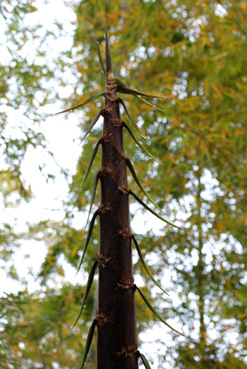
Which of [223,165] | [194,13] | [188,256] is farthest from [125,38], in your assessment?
[188,256]

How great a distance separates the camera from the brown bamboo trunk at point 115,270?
1.39 ft

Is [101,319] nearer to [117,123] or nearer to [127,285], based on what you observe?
[127,285]

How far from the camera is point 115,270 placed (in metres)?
0.44

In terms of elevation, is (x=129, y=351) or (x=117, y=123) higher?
(x=117, y=123)

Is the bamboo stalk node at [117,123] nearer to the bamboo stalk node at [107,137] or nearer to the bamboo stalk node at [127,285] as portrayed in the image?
the bamboo stalk node at [107,137]

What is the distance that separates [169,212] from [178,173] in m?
0.30

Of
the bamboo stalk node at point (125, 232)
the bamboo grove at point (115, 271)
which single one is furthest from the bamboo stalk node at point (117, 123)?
the bamboo stalk node at point (125, 232)

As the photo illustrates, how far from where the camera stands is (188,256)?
239 centimetres

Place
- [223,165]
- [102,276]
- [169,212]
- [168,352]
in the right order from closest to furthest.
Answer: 1. [102,276]
2. [168,352]
3. [169,212]
4. [223,165]

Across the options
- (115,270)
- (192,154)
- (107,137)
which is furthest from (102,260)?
(192,154)

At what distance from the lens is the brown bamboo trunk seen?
423mm

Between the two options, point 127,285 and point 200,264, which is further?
point 200,264

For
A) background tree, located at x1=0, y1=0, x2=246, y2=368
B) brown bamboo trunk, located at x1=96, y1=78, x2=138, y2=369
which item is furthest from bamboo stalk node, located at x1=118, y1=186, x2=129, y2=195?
background tree, located at x1=0, y1=0, x2=246, y2=368

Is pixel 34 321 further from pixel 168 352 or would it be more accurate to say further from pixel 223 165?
pixel 223 165
